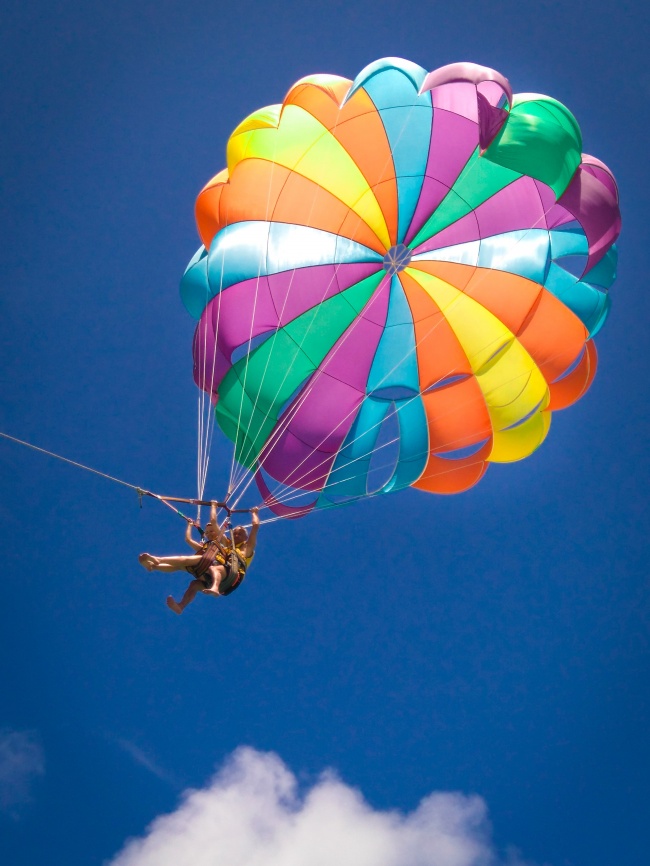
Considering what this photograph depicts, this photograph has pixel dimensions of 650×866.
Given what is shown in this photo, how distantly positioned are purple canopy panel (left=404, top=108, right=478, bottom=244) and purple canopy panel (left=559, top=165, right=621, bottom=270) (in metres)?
1.06

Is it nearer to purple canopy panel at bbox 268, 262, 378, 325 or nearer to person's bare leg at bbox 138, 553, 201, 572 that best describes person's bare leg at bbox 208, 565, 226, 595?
person's bare leg at bbox 138, 553, 201, 572

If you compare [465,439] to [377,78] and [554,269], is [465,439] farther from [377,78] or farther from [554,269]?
[377,78]

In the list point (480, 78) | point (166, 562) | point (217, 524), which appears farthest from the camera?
point (480, 78)

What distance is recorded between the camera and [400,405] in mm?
10016

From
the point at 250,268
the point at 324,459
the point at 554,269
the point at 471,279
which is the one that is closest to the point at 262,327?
the point at 250,268

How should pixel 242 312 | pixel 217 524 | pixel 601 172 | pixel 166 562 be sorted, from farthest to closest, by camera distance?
pixel 242 312 → pixel 601 172 → pixel 217 524 → pixel 166 562

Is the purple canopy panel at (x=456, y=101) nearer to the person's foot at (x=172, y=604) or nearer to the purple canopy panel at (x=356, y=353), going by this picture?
the purple canopy panel at (x=356, y=353)

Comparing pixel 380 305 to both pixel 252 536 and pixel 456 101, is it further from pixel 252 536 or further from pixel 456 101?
pixel 252 536

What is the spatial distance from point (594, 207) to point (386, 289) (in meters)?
2.19

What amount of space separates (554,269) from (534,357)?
3.02 ft

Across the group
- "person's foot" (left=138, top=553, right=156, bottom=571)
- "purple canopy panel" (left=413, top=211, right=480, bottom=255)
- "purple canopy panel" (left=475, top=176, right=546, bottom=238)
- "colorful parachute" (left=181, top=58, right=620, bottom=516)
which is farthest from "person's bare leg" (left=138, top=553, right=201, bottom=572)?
"purple canopy panel" (left=475, top=176, right=546, bottom=238)

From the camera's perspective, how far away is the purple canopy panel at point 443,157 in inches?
375

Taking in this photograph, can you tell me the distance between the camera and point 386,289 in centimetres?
1018

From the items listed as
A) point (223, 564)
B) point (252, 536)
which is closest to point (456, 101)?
point (252, 536)
